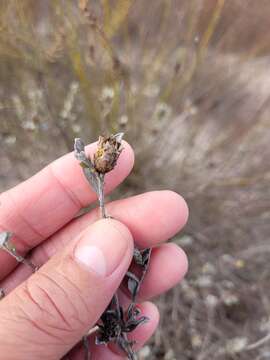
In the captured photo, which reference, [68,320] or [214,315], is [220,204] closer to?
[214,315]

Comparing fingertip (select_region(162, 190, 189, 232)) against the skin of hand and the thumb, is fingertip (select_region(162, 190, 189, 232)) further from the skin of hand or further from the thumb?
the thumb

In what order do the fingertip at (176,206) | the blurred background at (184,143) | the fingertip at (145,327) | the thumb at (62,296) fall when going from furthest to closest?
the blurred background at (184,143), the fingertip at (145,327), the fingertip at (176,206), the thumb at (62,296)

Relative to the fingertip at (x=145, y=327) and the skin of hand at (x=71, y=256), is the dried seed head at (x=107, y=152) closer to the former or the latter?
the skin of hand at (x=71, y=256)

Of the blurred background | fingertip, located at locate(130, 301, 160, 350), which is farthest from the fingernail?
the blurred background

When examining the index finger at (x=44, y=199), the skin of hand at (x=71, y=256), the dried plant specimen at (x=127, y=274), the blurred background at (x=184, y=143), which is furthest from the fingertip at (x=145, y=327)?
the index finger at (x=44, y=199)

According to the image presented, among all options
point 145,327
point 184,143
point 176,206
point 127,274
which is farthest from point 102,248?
point 184,143

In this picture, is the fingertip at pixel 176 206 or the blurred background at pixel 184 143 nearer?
the fingertip at pixel 176 206

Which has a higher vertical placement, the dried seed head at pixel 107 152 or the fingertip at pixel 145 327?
the dried seed head at pixel 107 152

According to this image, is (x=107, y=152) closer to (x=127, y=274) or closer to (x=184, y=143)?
(x=127, y=274)

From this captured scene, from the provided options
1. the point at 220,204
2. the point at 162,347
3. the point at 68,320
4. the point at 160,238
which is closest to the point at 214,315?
the point at 162,347
